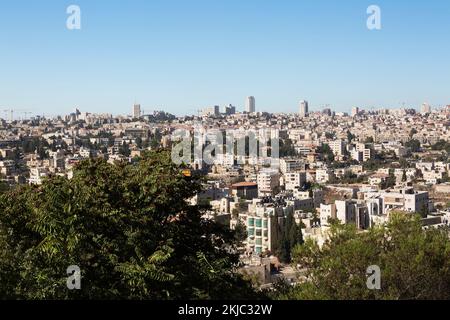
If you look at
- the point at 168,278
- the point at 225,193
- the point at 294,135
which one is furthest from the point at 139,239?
the point at 294,135

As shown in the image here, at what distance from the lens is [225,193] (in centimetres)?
2697

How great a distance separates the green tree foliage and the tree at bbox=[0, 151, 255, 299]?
487 mm

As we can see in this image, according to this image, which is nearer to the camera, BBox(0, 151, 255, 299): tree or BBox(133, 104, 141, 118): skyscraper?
BBox(0, 151, 255, 299): tree

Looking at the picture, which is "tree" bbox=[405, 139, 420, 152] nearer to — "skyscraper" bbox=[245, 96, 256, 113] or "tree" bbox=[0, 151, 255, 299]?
"skyscraper" bbox=[245, 96, 256, 113]

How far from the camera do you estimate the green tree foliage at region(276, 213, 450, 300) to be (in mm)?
3894

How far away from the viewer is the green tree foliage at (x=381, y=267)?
389 centimetres

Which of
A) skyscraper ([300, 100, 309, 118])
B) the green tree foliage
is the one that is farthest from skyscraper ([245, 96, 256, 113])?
the green tree foliage

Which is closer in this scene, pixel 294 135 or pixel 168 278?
pixel 168 278

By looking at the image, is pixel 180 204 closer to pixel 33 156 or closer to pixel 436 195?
pixel 436 195

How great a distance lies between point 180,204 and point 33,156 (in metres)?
37.9

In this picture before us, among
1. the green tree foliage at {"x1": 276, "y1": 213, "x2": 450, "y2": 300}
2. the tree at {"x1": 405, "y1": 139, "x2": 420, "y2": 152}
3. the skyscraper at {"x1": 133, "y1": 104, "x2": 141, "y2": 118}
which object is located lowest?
the tree at {"x1": 405, "y1": 139, "x2": 420, "y2": 152}

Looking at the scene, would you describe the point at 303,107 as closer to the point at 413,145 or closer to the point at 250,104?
the point at 250,104

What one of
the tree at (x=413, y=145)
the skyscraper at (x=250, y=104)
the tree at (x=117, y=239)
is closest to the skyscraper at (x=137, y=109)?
the skyscraper at (x=250, y=104)

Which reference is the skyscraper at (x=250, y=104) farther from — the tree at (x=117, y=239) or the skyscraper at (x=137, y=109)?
the tree at (x=117, y=239)
